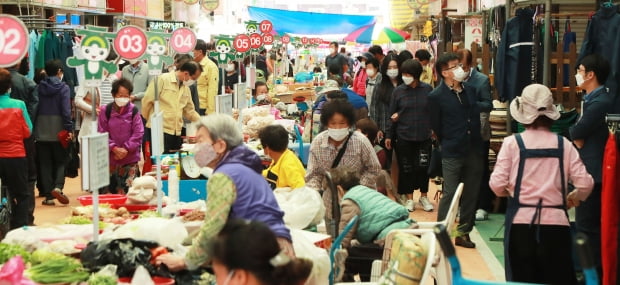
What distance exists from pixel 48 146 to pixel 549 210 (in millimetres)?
7751

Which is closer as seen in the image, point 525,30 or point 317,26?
point 525,30

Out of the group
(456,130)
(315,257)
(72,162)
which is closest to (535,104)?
(315,257)

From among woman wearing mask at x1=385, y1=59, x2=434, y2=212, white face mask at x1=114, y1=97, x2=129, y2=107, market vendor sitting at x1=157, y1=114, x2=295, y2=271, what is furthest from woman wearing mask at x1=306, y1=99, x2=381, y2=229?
woman wearing mask at x1=385, y1=59, x2=434, y2=212

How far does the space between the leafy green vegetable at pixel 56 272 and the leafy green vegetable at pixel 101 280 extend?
0.27ft

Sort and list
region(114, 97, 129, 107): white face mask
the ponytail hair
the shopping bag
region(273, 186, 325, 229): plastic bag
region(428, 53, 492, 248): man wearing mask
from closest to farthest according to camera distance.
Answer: the ponytail hair → region(273, 186, 325, 229): plastic bag → region(428, 53, 492, 248): man wearing mask → region(114, 97, 129, 107): white face mask → the shopping bag

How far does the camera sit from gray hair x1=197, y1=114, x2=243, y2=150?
4.74 m

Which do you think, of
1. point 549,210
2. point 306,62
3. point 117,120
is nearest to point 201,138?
point 549,210

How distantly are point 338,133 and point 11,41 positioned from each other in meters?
3.05

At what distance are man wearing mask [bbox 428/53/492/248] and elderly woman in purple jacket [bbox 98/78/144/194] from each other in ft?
10.1

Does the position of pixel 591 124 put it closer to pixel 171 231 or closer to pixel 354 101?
pixel 171 231

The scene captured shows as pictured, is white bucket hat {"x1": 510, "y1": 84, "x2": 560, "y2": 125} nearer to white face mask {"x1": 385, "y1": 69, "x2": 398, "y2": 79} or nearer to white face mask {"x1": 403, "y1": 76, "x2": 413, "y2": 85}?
white face mask {"x1": 403, "y1": 76, "x2": 413, "y2": 85}

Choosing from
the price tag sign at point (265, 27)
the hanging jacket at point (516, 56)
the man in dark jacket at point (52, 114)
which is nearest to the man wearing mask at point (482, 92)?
the hanging jacket at point (516, 56)

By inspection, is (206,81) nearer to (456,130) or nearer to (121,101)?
(121,101)

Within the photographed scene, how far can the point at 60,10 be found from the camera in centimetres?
1831
